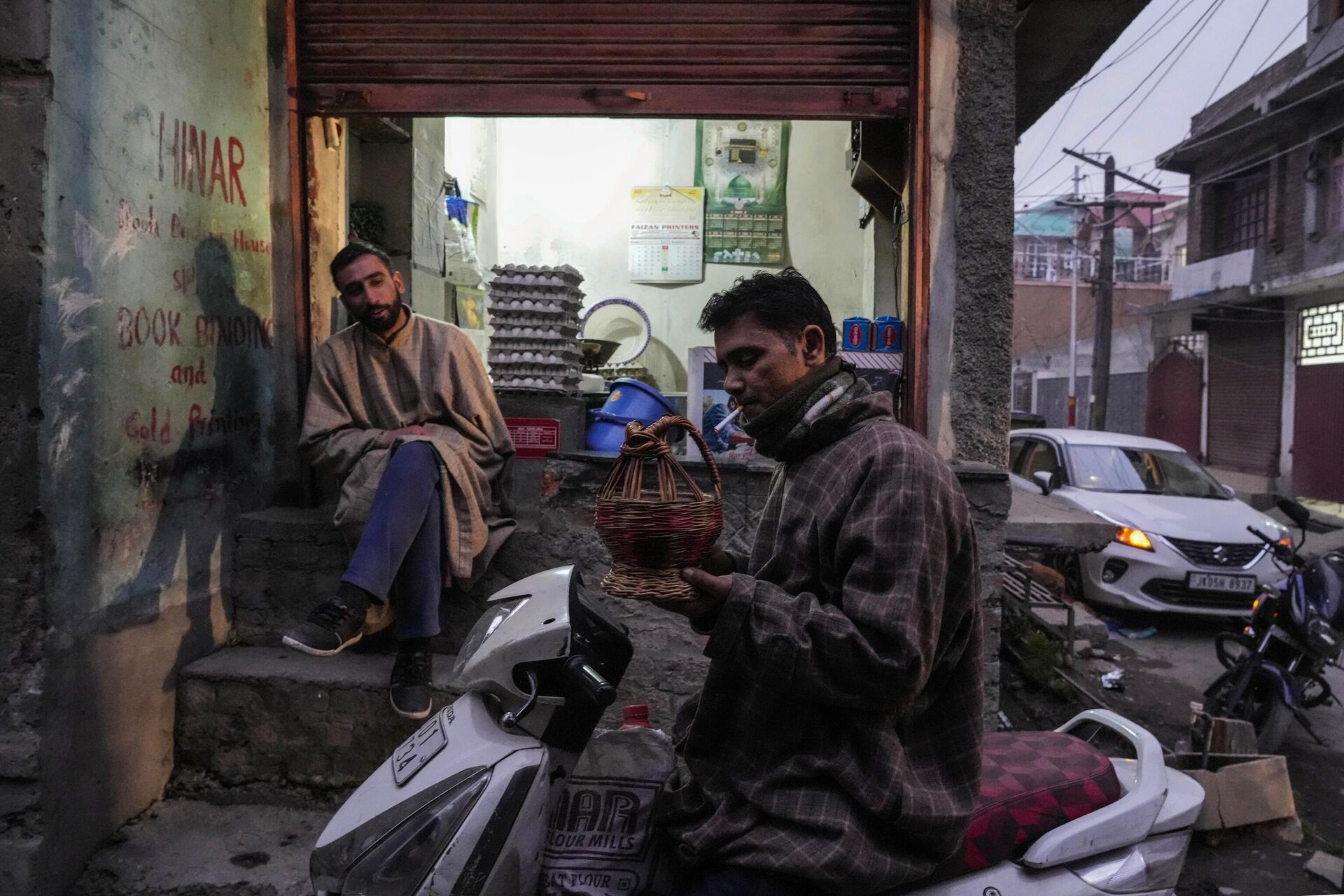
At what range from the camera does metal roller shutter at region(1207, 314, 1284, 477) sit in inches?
739

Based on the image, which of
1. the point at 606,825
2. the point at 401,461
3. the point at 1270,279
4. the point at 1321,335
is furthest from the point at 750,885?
the point at 1270,279

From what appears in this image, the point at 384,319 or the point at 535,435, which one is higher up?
the point at 384,319

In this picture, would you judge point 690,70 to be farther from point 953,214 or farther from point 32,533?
point 32,533

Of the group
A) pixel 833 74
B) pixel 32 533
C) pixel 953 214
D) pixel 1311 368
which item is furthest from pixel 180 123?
pixel 1311 368

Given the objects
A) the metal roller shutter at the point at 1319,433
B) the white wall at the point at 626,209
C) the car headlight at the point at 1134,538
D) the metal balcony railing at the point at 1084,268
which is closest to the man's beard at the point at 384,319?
the white wall at the point at 626,209

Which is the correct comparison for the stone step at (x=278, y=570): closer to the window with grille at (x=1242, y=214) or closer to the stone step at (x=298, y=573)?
the stone step at (x=298, y=573)

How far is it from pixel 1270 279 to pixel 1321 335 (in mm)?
1744

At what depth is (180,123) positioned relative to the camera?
3436 mm

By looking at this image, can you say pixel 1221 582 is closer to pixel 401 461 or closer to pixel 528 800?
pixel 401 461

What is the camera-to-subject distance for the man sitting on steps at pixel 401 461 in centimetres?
309

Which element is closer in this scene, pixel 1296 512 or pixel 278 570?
pixel 278 570

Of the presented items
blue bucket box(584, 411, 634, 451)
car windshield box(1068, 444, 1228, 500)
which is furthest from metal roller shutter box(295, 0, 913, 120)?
car windshield box(1068, 444, 1228, 500)

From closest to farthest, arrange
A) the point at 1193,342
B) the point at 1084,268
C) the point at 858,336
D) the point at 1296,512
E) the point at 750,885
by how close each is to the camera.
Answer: the point at 750,885
the point at 858,336
the point at 1296,512
the point at 1193,342
the point at 1084,268

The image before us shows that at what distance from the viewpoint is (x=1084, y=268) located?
126 feet
